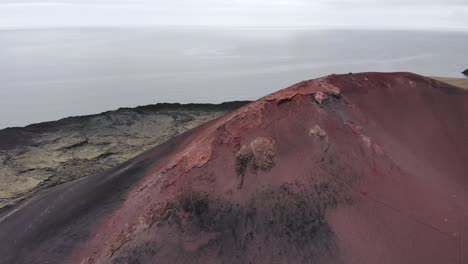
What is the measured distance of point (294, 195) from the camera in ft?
11.2

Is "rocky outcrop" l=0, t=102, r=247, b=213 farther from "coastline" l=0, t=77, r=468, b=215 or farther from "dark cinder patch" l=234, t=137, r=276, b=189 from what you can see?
"dark cinder patch" l=234, t=137, r=276, b=189

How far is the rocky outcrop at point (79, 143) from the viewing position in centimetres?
872

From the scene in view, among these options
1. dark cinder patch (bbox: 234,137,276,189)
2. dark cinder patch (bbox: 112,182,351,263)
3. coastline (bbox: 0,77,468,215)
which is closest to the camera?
dark cinder patch (bbox: 112,182,351,263)

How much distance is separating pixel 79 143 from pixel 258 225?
8777mm

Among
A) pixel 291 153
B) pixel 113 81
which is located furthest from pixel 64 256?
pixel 113 81

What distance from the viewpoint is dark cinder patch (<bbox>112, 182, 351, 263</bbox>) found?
321 cm

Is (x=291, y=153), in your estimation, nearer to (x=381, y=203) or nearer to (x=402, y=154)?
(x=381, y=203)

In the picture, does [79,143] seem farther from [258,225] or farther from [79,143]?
[258,225]

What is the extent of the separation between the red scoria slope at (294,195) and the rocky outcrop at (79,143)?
14.2 ft

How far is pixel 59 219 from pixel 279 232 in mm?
2257

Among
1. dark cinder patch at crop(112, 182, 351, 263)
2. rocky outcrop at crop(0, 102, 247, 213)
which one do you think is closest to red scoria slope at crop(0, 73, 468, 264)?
dark cinder patch at crop(112, 182, 351, 263)

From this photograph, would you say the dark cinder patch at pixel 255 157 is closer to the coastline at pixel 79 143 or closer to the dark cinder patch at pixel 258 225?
the dark cinder patch at pixel 258 225

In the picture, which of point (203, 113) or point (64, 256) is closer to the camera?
point (64, 256)

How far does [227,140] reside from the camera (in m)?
3.72
